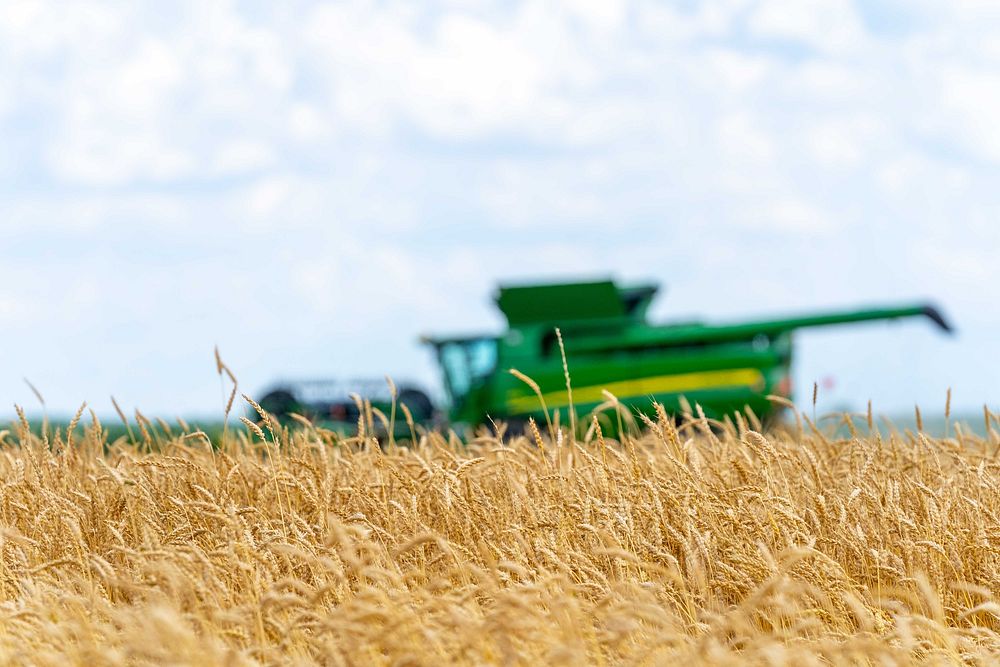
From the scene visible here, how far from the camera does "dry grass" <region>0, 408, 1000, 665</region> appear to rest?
2777mm

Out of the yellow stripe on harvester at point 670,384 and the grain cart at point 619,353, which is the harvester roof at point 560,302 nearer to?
the grain cart at point 619,353

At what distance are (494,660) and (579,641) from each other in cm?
22

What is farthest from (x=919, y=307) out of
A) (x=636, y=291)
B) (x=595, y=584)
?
(x=595, y=584)

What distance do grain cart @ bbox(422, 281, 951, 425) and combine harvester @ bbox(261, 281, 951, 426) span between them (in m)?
0.01

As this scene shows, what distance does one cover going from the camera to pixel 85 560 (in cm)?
373

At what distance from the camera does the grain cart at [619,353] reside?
12969mm

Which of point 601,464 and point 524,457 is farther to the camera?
Result: point 524,457

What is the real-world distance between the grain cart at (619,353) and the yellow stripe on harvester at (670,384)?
0.04 ft

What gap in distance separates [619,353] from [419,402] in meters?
4.07

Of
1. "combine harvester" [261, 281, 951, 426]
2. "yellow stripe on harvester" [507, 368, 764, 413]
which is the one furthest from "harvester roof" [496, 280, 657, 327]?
"yellow stripe on harvester" [507, 368, 764, 413]

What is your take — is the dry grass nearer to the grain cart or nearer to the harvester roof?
the grain cart

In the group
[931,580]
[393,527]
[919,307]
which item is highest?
[393,527]

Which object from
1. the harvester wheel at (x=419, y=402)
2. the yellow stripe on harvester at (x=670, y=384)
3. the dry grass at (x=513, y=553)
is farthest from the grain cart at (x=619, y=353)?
the dry grass at (x=513, y=553)

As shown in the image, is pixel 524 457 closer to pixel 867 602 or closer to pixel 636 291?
pixel 867 602
